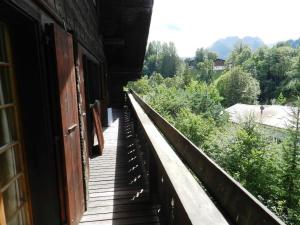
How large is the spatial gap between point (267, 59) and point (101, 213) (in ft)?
269

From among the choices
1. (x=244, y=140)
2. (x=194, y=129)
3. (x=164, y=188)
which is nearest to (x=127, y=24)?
(x=164, y=188)

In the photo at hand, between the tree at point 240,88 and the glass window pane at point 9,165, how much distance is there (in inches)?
2456

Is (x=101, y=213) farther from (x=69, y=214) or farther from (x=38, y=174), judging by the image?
(x=38, y=174)

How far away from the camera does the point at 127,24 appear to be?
5.62 metres

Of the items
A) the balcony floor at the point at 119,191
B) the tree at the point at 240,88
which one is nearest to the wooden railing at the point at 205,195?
the balcony floor at the point at 119,191

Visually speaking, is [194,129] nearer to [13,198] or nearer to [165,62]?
[13,198]

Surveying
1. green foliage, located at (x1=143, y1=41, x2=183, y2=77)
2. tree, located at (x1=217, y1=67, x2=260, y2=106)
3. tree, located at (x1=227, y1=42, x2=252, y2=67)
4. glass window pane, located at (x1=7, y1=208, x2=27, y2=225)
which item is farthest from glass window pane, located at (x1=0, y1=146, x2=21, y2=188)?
green foliage, located at (x1=143, y1=41, x2=183, y2=77)

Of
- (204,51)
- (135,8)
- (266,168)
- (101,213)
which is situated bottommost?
(266,168)

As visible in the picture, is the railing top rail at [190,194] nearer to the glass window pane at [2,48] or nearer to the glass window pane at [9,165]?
the glass window pane at [9,165]

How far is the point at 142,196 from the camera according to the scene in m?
2.99

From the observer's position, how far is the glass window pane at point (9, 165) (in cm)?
158

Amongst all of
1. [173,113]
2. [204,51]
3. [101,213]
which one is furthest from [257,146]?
[204,51]

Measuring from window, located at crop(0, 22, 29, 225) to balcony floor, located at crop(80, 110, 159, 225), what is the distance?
939 mm

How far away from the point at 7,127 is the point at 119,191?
1852 mm
